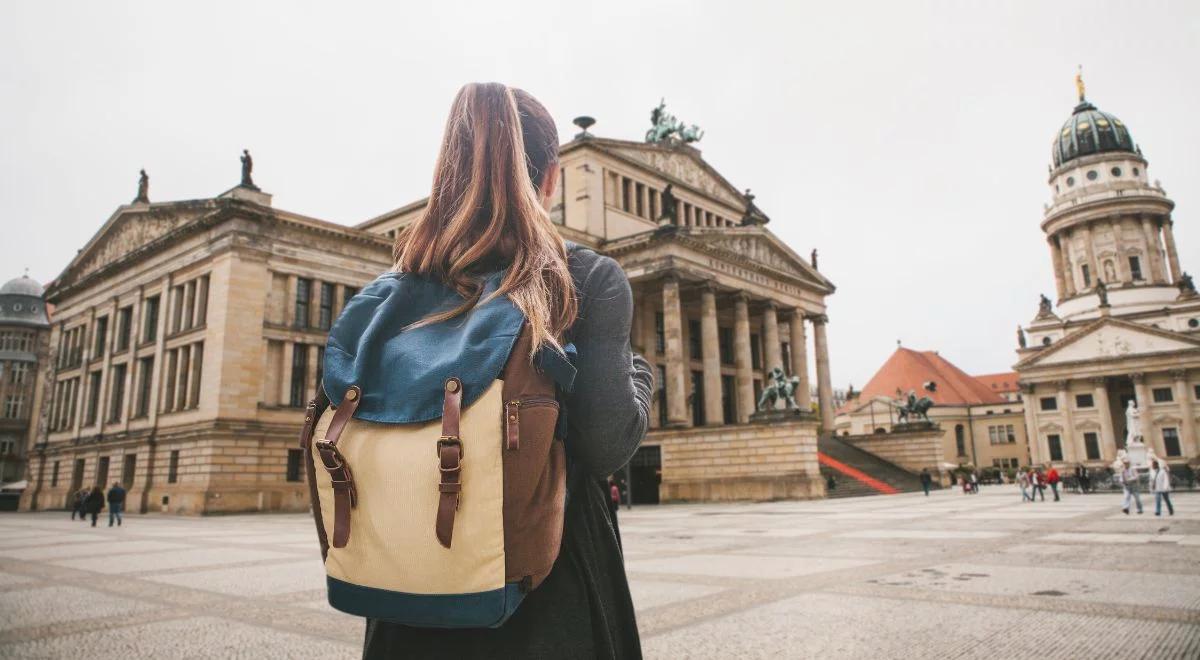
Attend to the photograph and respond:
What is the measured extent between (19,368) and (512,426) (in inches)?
3465

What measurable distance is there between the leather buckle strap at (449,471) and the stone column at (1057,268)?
333 ft

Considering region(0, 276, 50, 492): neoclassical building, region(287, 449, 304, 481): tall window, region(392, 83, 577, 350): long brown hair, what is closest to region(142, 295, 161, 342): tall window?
region(287, 449, 304, 481): tall window

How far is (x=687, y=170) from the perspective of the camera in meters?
52.4

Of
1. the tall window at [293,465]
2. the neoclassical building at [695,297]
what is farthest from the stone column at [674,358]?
the tall window at [293,465]

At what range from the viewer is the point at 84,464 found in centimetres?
4116

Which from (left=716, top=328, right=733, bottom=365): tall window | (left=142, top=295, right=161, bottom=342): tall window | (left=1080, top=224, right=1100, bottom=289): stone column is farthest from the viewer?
(left=1080, top=224, right=1100, bottom=289): stone column

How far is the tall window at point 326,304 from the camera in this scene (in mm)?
36406

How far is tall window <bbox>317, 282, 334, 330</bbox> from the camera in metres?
36.4

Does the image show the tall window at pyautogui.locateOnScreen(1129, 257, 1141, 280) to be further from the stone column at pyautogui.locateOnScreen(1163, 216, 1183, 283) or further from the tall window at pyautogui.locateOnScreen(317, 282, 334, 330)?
the tall window at pyautogui.locateOnScreen(317, 282, 334, 330)

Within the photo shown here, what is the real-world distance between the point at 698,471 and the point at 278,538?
24.1 m

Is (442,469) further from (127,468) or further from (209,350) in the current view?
(127,468)

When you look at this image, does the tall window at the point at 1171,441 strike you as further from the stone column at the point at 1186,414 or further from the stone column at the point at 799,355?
the stone column at the point at 799,355

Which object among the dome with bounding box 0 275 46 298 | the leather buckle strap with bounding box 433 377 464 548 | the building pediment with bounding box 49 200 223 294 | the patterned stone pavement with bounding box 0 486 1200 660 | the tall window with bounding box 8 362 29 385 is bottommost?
the patterned stone pavement with bounding box 0 486 1200 660

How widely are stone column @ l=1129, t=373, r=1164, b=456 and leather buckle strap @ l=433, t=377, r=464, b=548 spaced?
83.9 meters
